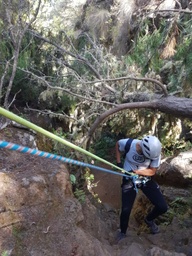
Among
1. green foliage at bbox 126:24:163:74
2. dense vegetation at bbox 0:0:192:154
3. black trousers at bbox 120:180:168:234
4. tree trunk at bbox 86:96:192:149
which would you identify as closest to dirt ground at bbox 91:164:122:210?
dense vegetation at bbox 0:0:192:154

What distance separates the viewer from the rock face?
9.89ft

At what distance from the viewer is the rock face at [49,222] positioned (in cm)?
302

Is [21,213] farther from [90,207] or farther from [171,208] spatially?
[171,208]

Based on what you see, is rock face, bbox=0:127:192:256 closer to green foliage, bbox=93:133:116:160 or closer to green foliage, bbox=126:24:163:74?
green foliage, bbox=126:24:163:74

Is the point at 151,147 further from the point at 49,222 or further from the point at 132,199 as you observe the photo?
the point at 49,222

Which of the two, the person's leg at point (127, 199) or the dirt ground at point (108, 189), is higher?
the person's leg at point (127, 199)

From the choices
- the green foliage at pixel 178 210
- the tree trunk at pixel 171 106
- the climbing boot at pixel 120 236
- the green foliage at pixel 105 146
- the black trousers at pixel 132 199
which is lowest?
the green foliage at pixel 105 146

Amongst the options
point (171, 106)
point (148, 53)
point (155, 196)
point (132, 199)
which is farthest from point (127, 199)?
point (148, 53)

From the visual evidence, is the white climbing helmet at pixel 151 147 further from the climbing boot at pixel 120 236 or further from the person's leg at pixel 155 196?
the climbing boot at pixel 120 236

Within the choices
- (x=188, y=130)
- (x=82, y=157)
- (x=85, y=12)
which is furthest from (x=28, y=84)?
(x=85, y=12)

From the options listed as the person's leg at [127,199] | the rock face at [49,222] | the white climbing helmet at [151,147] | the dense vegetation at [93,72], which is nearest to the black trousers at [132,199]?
the person's leg at [127,199]

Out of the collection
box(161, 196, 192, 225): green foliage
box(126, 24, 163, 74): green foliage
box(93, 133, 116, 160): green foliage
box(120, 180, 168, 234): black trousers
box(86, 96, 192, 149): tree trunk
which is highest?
box(126, 24, 163, 74): green foliage

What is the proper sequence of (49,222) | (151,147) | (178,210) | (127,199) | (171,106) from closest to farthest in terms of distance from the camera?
1. (49,222)
2. (151,147)
3. (127,199)
4. (171,106)
5. (178,210)

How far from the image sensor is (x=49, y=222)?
3.33 m
